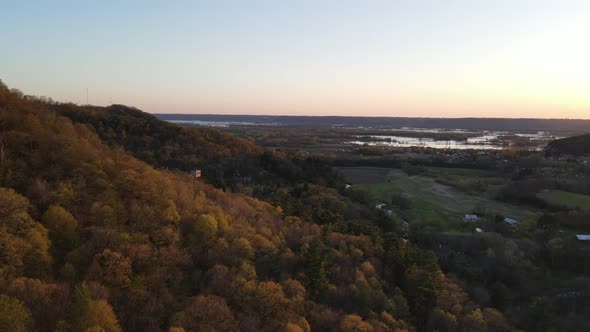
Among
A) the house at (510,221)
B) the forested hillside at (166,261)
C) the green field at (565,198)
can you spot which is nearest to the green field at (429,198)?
the house at (510,221)

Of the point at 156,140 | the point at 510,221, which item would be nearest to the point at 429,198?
the point at 510,221

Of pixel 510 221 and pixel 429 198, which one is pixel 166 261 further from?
pixel 429 198

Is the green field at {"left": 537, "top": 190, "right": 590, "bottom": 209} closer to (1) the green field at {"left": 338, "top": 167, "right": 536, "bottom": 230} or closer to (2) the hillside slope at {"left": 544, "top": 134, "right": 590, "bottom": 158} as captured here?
(1) the green field at {"left": 338, "top": 167, "right": 536, "bottom": 230}

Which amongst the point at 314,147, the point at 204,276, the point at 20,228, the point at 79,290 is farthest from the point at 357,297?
the point at 314,147

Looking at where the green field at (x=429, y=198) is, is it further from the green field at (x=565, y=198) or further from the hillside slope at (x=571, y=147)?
the hillside slope at (x=571, y=147)

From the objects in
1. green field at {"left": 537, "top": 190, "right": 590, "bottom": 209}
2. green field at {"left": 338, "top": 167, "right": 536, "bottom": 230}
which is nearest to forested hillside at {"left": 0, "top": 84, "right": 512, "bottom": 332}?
green field at {"left": 338, "top": 167, "right": 536, "bottom": 230}
